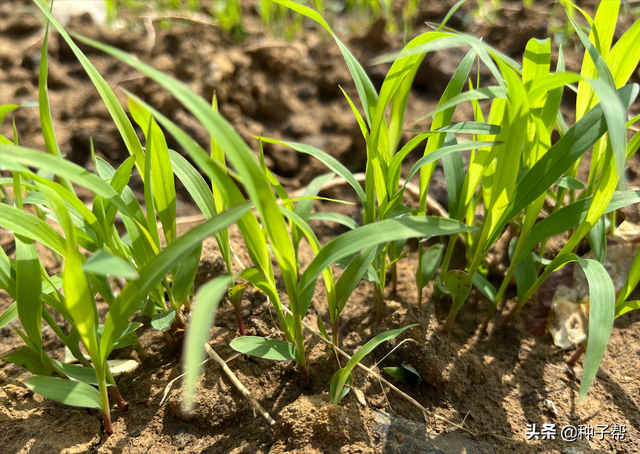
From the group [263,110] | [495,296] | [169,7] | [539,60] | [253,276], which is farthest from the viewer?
[169,7]

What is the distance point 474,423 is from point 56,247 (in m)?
0.82

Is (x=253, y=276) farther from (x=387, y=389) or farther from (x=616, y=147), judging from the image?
(x=616, y=147)

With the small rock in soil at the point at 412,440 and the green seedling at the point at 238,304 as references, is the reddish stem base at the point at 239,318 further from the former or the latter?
the small rock in soil at the point at 412,440

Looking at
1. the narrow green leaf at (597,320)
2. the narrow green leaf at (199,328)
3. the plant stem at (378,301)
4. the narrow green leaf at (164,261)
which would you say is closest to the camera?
the narrow green leaf at (199,328)

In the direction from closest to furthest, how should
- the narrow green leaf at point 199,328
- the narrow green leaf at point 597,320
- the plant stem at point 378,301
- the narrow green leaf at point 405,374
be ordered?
the narrow green leaf at point 199,328 < the narrow green leaf at point 597,320 < the narrow green leaf at point 405,374 < the plant stem at point 378,301

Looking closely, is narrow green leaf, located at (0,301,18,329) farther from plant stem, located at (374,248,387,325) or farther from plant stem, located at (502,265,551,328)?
plant stem, located at (502,265,551,328)

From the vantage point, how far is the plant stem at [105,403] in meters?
0.75

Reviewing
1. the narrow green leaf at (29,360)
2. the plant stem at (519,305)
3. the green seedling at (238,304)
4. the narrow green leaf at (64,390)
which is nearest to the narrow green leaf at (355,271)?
the green seedling at (238,304)

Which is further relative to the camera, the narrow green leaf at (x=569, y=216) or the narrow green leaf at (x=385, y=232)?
the narrow green leaf at (x=569, y=216)

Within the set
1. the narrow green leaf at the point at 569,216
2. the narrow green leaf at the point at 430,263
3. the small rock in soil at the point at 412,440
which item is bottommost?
the small rock in soil at the point at 412,440

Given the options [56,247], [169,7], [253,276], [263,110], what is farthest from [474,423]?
[169,7]

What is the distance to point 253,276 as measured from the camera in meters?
Result: 0.69

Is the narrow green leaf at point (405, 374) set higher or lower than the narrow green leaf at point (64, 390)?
lower

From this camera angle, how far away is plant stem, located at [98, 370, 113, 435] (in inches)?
29.5
